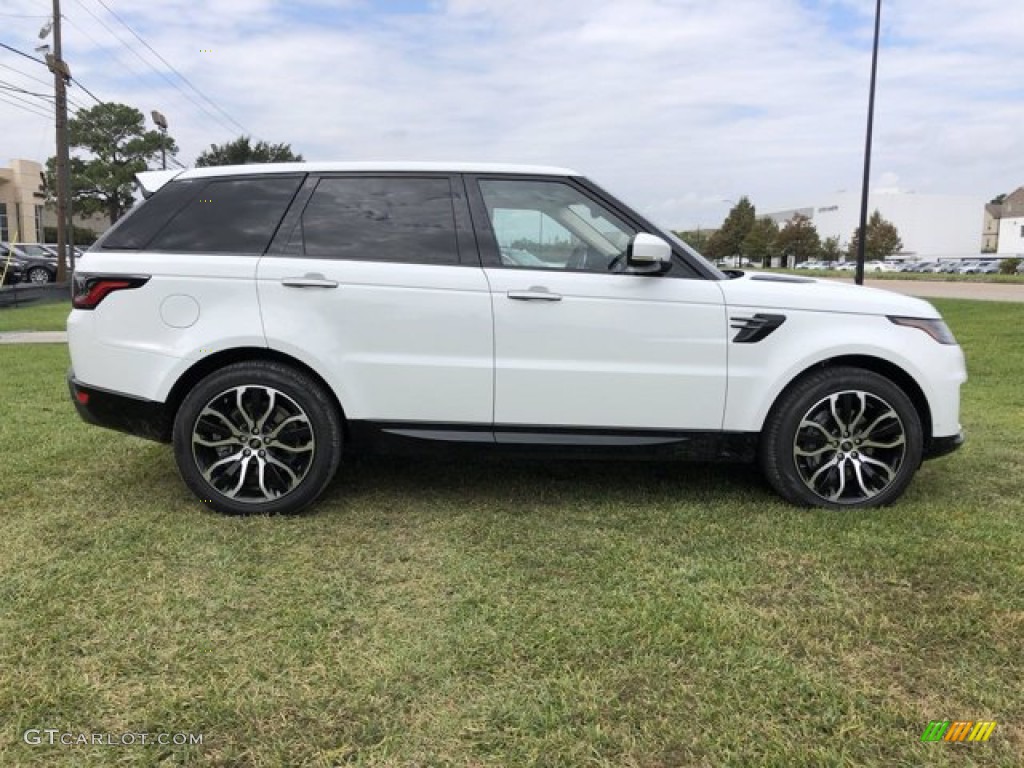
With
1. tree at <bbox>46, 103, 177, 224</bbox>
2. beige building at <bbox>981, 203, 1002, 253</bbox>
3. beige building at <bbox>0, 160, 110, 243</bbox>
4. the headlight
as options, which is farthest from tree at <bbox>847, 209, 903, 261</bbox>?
the headlight

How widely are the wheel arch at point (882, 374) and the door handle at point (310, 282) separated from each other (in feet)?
7.58

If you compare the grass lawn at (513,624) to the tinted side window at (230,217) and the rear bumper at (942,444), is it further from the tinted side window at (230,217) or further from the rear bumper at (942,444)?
the tinted side window at (230,217)

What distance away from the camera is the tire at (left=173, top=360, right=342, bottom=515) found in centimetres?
381

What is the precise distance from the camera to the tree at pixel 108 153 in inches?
2778

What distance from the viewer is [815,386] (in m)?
3.89

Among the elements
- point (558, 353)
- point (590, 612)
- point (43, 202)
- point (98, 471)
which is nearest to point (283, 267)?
point (558, 353)

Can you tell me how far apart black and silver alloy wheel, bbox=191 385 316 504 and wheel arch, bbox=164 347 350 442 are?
17 centimetres

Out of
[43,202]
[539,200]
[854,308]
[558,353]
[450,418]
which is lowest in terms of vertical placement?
[450,418]

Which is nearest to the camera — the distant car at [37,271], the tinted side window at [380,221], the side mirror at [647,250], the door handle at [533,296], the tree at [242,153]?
the side mirror at [647,250]

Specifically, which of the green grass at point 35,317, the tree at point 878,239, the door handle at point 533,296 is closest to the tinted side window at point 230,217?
the door handle at point 533,296

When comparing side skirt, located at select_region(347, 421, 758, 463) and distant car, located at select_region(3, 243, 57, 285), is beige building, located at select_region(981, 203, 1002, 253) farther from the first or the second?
side skirt, located at select_region(347, 421, 758, 463)

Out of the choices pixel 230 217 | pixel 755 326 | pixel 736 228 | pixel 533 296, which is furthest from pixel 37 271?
pixel 736 228

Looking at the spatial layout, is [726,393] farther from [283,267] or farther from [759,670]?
[283,267]

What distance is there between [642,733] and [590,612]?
2.33 feet
